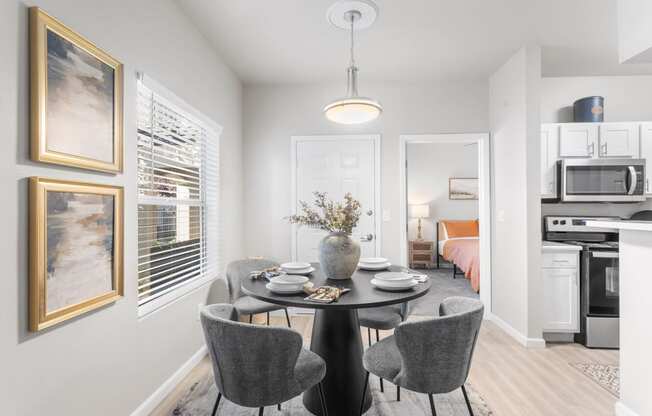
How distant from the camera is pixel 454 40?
2.88 m

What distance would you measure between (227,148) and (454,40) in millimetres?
2302

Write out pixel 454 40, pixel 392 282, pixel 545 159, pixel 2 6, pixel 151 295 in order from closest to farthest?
pixel 2 6, pixel 392 282, pixel 151 295, pixel 454 40, pixel 545 159

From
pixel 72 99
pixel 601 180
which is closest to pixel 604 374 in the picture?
pixel 601 180

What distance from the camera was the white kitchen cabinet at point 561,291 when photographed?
3018mm

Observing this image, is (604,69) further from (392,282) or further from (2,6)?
(2,6)

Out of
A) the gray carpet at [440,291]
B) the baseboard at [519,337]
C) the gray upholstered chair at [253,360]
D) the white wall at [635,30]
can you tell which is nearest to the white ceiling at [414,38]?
the white wall at [635,30]

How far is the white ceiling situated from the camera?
240 centimetres

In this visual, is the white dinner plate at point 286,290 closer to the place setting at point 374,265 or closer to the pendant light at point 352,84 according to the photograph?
the place setting at point 374,265

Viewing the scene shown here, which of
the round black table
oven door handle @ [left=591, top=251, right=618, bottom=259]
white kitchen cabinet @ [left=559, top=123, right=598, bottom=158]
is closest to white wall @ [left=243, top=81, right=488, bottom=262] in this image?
white kitchen cabinet @ [left=559, top=123, right=598, bottom=158]

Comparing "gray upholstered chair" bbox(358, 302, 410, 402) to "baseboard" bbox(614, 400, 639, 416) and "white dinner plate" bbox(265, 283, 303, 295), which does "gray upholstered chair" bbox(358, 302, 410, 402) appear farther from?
"baseboard" bbox(614, 400, 639, 416)

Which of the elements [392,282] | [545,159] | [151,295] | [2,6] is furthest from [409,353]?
[545,159]

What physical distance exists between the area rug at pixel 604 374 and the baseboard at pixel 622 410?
0.29 m

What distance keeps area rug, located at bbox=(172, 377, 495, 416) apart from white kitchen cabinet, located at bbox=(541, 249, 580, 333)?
4.37 ft

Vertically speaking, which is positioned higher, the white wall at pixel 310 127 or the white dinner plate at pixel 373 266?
the white wall at pixel 310 127
